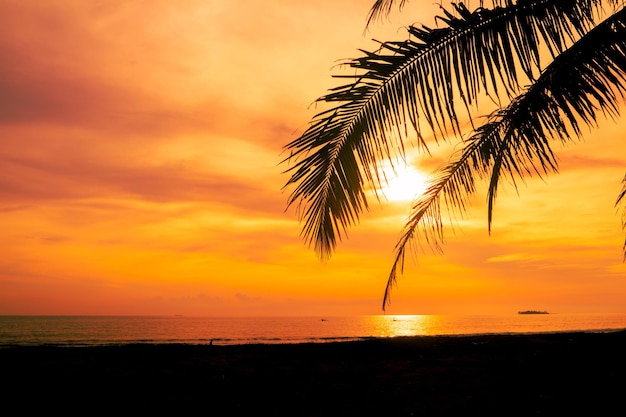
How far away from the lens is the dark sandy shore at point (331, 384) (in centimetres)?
582

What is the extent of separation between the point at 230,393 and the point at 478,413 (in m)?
3.49

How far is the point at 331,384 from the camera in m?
7.37

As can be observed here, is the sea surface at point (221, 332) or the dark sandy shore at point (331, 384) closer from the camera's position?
the dark sandy shore at point (331, 384)

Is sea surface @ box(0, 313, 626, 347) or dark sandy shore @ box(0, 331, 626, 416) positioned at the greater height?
dark sandy shore @ box(0, 331, 626, 416)

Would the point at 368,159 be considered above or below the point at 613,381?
above

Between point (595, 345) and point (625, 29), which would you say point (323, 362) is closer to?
point (595, 345)

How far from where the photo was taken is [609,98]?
366 centimetres

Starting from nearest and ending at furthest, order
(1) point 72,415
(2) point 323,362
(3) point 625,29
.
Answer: (3) point 625,29 < (1) point 72,415 < (2) point 323,362

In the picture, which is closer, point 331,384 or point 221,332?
point 331,384

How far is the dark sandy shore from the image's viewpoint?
5.82 metres

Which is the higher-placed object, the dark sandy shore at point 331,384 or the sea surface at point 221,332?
the dark sandy shore at point 331,384

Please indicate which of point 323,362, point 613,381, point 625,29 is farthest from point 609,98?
point 323,362

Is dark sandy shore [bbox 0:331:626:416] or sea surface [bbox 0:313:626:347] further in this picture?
sea surface [bbox 0:313:626:347]

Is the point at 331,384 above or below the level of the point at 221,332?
above
